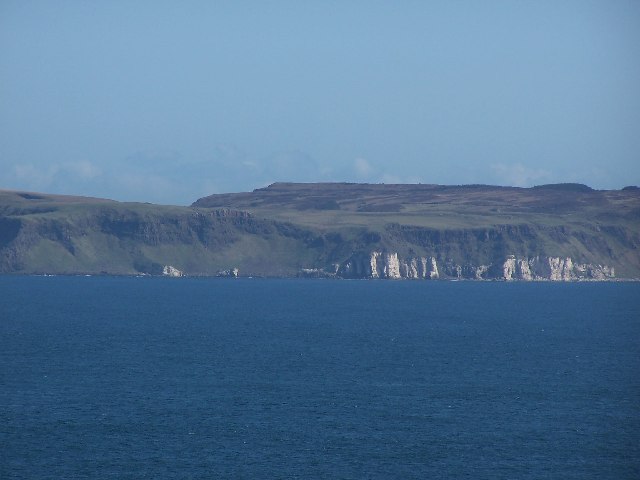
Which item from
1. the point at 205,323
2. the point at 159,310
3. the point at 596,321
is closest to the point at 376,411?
the point at 205,323

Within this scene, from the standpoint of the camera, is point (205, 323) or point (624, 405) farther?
point (205, 323)

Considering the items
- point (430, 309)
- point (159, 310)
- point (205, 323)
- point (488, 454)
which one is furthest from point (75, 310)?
point (488, 454)

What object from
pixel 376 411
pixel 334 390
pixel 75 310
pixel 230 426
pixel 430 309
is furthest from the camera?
pixel 430 309

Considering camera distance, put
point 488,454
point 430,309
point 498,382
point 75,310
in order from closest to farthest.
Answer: point 488,454, point 498,382, point 75,310, point 430,309

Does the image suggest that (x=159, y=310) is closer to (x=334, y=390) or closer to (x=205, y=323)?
(x=205, y=323)

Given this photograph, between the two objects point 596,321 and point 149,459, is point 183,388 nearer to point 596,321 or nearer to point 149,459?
point 149,459

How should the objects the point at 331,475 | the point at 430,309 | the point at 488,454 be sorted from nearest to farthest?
1. the point at 331,475
2. the point at 488,454
3. the point at 430,309
